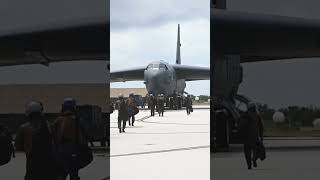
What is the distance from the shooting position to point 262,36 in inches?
352

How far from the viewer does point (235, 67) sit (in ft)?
28.1

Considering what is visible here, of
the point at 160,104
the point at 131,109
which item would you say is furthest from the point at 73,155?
the point at 160,104

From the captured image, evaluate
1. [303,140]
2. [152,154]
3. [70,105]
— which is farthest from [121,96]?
[303,140]

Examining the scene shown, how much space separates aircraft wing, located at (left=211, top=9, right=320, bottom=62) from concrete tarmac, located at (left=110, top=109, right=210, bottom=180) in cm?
182

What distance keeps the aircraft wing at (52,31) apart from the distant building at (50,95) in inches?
19.2

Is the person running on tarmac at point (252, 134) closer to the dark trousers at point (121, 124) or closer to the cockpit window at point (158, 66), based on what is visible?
the dark trousers at point (121, 124)

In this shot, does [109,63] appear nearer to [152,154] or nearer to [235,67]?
[235,67]

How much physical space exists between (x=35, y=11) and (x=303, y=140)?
4.54 m

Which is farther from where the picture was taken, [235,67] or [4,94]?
[235,67]

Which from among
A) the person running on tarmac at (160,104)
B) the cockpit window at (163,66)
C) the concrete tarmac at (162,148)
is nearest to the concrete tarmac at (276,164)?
the concrete tarmac at (162,148)

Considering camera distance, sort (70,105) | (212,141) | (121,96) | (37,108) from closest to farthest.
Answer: (37,108) → (70,105) → (212,141) → (121,96)

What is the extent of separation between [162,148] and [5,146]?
4036 millimetres

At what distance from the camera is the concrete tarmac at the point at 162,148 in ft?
28.3

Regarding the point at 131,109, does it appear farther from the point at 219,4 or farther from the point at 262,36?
the point at 219,4
